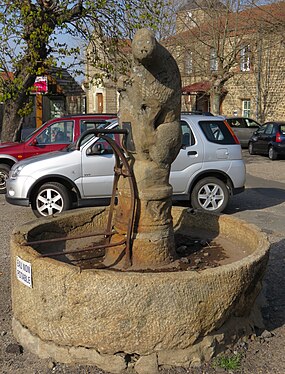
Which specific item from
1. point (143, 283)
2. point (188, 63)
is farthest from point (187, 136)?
point (188, 63)

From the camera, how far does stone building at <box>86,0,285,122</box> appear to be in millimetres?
27422

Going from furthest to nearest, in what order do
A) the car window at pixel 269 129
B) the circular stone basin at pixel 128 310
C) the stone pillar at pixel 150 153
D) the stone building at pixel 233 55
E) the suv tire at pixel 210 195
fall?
1. the stone building at pixel 233 55
2. the car window at pixel 269 129
3. the suv tire at pixel 210 195
4. the stone pillar at pixel 150 153
5. the circular stone basin at pixel 128 310

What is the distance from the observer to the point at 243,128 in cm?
2509

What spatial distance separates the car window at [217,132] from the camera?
9477 mm

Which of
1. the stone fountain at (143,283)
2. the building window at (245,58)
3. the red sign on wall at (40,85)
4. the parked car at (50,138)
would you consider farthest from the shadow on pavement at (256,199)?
the building window at (245,58)

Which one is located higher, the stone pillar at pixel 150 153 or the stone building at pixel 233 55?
the stone building at pixel 233 55

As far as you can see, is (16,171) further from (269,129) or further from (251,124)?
(251,124)

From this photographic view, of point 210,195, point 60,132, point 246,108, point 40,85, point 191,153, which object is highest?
point 40,85

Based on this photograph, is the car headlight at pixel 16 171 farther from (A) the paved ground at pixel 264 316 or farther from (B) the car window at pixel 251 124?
(B) the car window at pixel 251 124

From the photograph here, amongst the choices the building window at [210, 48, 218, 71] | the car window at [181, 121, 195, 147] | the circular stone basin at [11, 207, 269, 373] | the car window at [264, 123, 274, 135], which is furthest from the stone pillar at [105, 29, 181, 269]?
the building window at [210, 48, 218, 71]

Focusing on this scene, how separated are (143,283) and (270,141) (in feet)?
59.4

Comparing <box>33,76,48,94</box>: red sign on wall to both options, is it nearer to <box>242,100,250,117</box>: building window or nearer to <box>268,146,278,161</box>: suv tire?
<box>268,146,278,161</box>: suv tire

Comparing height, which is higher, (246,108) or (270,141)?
(246,108)

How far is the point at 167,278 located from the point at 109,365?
31.1 inches
